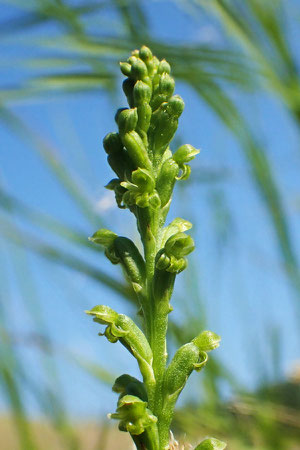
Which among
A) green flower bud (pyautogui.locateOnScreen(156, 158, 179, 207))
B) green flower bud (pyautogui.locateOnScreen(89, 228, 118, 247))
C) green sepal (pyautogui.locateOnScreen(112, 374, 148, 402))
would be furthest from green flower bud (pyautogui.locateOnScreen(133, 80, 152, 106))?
green sepal (pyautogui.locateOnScreen(112, 374, 148, 402))

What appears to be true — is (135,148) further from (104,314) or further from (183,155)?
(104,314)

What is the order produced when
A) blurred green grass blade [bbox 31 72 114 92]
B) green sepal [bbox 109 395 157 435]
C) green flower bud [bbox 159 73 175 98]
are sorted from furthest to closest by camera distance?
1. blurred green grass blade [bbox 31 72 114 92]
2. green flower bud [bbox 159 73 175 98]
3. green sepal [bbox 109 395 157 435]

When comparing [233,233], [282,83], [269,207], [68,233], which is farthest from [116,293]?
[233,233]

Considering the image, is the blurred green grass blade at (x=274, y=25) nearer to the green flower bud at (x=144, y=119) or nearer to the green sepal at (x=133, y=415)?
the green flower bud at (x=144, y=119)

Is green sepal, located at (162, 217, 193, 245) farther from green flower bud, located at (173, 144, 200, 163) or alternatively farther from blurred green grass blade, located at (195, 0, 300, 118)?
blurred green grass blade, located at (195, 0, 300, 118)

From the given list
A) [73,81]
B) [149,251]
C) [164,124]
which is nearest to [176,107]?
[164,124]

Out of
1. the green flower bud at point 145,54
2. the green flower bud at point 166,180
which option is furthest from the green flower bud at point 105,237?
the green flower bud at point 145,54

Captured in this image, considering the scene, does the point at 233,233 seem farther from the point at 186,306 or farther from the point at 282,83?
Answer: the point at 282,83
